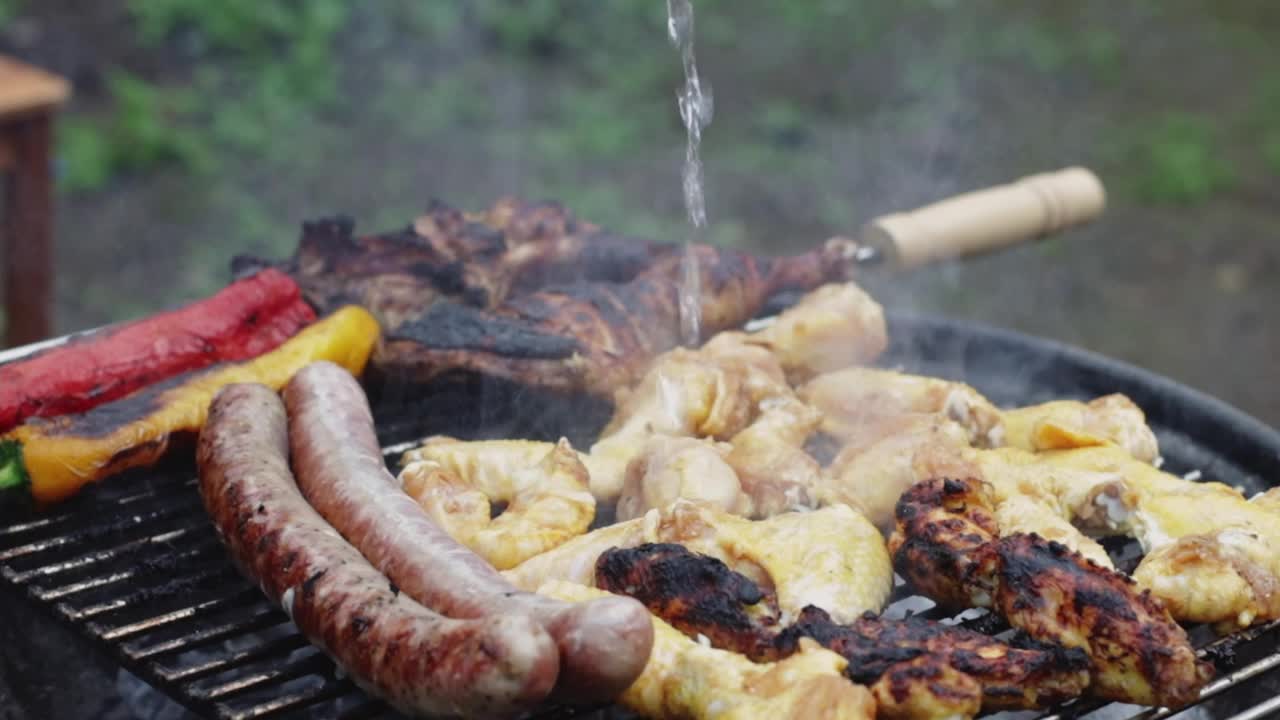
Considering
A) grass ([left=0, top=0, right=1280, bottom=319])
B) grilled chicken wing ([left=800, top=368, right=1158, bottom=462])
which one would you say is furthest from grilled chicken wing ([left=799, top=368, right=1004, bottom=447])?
grass ([left=0, top=0, right=1280, bottom=319])

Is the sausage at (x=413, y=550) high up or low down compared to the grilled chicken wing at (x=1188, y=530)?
up

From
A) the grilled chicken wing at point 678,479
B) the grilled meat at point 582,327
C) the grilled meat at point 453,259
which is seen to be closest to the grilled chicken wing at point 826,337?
the grilled meat at point 582,327

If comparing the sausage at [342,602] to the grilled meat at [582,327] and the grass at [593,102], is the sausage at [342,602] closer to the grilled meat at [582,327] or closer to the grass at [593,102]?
the grilled meat at [582,327]

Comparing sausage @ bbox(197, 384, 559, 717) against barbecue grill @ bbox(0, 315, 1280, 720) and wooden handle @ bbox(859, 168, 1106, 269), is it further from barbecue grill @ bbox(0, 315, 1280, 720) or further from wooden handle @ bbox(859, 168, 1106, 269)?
wooden handle @ bbox(859, 168, 1106, 269)

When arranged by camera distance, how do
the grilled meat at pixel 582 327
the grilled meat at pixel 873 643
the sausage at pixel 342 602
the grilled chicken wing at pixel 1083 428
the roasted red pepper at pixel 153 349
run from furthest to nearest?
the grilled meat at pixel 582 327 → the roasted red pepper at pixel 153 349 → the grilled chicken wing at pixel 1083 428 → the grilled meat at pixel 873 643 → the sausage at pixel 342 602

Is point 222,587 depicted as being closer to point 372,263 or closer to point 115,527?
point 115,527
